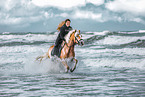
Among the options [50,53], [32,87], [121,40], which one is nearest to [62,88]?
[32,87]

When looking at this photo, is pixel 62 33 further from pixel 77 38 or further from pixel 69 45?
pixel 77 38

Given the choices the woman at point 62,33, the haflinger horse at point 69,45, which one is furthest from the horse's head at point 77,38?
the woman at point 62,33

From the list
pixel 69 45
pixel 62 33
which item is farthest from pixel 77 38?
pixel 62 33

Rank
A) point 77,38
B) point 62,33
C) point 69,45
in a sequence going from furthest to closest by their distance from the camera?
1. point 62,33
2. point 69,45
3. point 77,38

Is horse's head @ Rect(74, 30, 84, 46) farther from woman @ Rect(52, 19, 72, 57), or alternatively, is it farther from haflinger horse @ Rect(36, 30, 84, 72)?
woman @ Rect(52, 19, 72, 57)

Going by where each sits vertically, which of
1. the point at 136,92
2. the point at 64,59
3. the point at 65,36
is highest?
the point at 65,36

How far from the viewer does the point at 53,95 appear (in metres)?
7.13

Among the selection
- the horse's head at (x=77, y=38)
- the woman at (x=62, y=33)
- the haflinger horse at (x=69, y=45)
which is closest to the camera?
the horse's head at (x=77, y=38)

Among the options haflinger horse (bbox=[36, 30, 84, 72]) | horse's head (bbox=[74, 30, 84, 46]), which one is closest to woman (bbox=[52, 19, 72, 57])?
haflinger horse (bbox=[36, 30, 84, 72])

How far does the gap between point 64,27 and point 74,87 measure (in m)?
3.64

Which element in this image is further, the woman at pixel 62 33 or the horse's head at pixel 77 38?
the woman at pixel 62 33

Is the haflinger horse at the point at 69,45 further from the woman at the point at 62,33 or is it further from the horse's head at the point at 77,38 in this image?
the woman at the point at 62,33

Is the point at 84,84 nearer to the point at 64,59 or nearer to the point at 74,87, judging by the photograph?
the point at 74,87

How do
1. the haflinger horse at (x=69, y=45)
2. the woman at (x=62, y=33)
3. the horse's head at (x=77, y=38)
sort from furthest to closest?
the woman at (x=62, y=33) → the haflinger horse at (x=69, y=45) → the horse's head at (x=77, y=38)
